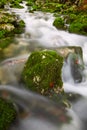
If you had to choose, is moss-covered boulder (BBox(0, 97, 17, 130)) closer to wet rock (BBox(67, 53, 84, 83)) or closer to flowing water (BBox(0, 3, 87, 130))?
flowing water (BBox(0, 3, 87, 130))

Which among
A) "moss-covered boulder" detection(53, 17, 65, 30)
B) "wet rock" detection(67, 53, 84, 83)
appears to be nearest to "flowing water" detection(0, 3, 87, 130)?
"wet rock" detection(67, 53, 84, 83)

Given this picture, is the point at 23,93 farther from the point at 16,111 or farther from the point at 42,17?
the point at 42,17

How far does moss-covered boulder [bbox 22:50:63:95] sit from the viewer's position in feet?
30.2

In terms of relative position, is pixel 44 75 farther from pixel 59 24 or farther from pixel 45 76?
pixel 59 24

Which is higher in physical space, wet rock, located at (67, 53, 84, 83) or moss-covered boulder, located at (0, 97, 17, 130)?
wet rock, located at (67, 53, 84, 83)

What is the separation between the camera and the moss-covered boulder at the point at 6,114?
7.75 meters

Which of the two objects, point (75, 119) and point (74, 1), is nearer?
point (75, 119)

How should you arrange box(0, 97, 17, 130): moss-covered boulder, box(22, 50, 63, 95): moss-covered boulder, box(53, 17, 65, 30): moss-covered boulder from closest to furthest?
box(0, 97, 17, 130): moss-covered boulder
box(22, 50, 63, 95): moss-covered boulder
box(53, 17, 65, 30): moss-covered boulder

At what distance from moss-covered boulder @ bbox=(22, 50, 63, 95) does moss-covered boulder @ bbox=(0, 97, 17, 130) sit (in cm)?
133

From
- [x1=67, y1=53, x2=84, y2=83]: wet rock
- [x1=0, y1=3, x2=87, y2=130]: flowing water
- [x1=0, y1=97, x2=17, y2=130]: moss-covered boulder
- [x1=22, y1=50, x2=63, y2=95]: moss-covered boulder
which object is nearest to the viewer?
[x1=0, y1=97, x2=17, y2=130]: moss-covered boulder

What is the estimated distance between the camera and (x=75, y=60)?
38.2 ft

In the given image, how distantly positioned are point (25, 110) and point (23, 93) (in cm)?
95

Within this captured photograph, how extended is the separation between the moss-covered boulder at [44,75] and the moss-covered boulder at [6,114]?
1327 millimetres

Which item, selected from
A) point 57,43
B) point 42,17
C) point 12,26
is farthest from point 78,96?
point 42,17
